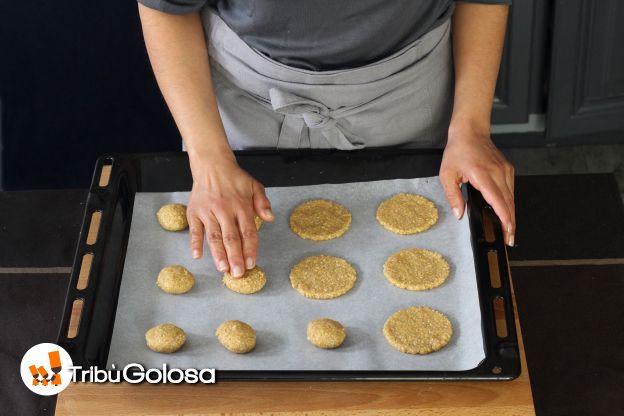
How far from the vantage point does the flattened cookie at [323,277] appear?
1167 millimetres

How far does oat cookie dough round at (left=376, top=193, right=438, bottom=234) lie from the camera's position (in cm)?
125

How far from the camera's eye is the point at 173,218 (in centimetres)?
126

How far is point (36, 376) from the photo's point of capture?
1172 millimetres

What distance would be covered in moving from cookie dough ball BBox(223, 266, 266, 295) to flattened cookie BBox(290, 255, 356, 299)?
2.0 inches

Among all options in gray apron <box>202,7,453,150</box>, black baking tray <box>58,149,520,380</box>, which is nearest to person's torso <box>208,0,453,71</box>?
gray apron <box>202,7,453,150</box>

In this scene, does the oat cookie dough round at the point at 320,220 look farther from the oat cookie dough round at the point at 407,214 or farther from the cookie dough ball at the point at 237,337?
the cookie dough ball at the point at 237,337

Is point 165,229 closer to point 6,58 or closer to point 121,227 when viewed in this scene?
point 121,227

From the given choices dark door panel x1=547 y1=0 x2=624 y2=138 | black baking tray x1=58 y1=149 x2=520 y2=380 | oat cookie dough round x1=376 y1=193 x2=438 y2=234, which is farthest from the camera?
dark door panel x1=547 y1=0 x2=624 y2=138

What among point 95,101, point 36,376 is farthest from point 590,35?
point 36,376

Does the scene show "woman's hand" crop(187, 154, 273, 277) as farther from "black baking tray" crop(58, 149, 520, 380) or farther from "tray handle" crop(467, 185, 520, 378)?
"tray handle" crop(467, 185, 520, 378)

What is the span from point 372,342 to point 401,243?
8.2 inches

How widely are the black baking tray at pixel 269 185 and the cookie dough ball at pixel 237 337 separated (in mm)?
50

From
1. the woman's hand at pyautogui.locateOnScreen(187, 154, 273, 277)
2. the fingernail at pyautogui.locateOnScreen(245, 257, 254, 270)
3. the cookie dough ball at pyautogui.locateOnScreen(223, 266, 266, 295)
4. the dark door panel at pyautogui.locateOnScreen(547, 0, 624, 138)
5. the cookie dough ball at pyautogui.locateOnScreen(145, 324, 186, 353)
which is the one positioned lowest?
the cookie dough ball at pyautogui.locateOnScreen(145, 324, 186, 353)

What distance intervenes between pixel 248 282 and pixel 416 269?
25cm
